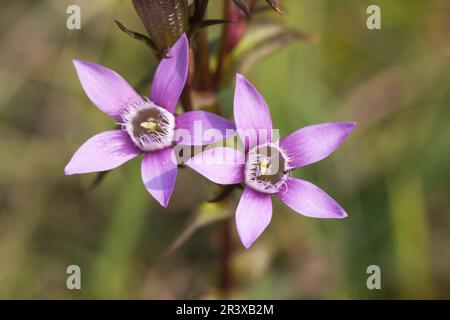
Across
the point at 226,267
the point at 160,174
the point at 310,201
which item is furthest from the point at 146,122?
the point at 226,267

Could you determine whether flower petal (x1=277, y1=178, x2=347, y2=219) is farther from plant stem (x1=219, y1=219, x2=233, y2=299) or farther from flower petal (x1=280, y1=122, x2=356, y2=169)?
plant stem (x1=219, y1=219, x2=233, y2=299)

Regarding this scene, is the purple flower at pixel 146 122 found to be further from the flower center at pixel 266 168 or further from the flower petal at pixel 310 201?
the flower petal at pixel 310 201

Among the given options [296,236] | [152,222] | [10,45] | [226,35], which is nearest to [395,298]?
[296,236]

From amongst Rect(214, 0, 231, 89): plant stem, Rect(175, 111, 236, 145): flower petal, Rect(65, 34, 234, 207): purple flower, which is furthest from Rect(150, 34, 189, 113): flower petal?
Rect(214, 0, 231, 89): plant stem

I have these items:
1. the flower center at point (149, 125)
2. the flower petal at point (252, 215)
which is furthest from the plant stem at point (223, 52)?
the flower petal at point (252, 215)

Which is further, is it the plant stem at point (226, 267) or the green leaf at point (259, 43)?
the plant stem at point (226, 267)

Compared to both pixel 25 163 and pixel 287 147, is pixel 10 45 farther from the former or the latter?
pixel 287 147
